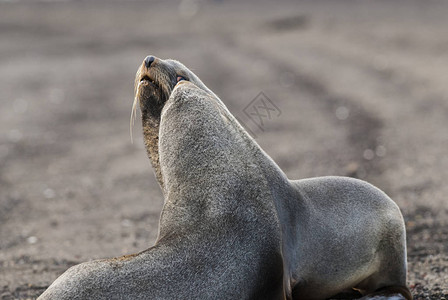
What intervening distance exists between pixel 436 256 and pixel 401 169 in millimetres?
3767

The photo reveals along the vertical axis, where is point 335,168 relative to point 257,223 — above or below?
below

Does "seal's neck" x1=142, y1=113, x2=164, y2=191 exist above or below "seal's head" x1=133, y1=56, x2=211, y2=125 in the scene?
below

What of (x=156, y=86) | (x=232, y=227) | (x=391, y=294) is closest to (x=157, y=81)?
(x=156, y=86)

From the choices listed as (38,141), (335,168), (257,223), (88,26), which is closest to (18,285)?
(257,223)

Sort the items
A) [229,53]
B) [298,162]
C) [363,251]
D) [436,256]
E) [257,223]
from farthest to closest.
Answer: [229,53] < [298,162] < [436,256] < [363,251] < [257,223]

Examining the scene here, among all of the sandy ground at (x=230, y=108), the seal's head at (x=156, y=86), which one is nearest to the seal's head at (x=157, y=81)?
the seal's head at (x=156, y=86)

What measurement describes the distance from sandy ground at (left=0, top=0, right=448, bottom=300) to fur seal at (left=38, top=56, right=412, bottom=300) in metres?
0.93

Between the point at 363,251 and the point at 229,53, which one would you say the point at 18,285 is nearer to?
the point at 363,251

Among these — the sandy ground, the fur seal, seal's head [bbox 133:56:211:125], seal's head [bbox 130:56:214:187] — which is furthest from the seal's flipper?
seal's head [bbox 133:56:211:125]

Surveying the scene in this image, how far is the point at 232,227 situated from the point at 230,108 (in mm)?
12204

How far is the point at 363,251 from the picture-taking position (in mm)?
4910

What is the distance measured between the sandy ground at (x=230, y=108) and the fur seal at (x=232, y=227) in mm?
934

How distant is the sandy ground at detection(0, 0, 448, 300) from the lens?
817 centimetres

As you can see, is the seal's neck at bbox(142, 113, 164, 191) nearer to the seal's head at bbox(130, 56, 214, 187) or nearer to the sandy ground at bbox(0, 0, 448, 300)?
the seal's head at bbox(130, 56, 214, 187)
